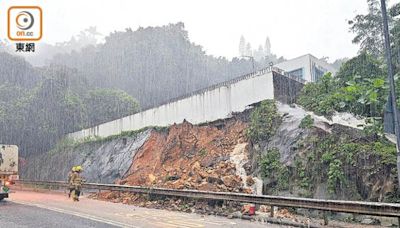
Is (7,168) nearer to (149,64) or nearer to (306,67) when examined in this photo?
(306,67)

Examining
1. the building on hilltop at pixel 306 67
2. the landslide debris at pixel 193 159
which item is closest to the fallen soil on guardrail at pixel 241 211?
the landslide debris at pixel 193 159

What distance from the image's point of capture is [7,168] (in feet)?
52.8

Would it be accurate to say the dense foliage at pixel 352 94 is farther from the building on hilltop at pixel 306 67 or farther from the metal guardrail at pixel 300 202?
the building on hilltop at pixel 306 67

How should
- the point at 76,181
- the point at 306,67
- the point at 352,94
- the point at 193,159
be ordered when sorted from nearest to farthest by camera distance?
the point at 76,181 < the point at 352,94 < the point at 193,159 < the point at 306,67

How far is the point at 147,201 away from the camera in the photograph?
17.2 metres

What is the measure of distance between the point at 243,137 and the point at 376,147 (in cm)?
813

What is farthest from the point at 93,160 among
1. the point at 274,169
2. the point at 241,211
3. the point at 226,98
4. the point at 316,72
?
the point at 316,72

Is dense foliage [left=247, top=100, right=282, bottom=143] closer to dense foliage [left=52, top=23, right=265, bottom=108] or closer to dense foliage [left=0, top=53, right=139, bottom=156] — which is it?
dense foliage [left=0, top=53, right=139, bottom=156]

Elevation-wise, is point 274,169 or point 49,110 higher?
point 49,110

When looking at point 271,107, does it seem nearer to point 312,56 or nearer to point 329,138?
point 329,138

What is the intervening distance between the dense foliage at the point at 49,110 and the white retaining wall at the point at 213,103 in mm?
8837

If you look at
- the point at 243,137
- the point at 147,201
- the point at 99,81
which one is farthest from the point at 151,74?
the point at 147,201

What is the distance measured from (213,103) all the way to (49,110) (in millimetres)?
20165

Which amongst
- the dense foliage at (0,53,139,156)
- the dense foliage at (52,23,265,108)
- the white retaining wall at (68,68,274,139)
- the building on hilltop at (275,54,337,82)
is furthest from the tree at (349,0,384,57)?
the dense foliage at (52,23,265,108)
